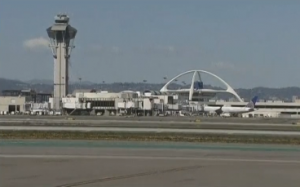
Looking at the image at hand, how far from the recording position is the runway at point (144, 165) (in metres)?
22.1

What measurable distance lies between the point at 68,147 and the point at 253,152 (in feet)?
41.8

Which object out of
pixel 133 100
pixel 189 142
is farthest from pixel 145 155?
pixel 133 100

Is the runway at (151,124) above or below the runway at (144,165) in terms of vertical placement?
above

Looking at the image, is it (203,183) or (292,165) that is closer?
(203,183)

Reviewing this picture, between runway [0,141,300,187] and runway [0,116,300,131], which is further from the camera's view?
runway [0,116,300,131]

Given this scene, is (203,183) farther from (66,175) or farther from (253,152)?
(253,152)

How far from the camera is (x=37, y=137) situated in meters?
47.2

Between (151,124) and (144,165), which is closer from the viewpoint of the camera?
(144,165)

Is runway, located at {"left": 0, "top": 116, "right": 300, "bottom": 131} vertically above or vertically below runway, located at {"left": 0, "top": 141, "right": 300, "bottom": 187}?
above

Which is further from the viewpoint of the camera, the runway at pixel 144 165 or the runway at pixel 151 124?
the runway at pixel 151 124

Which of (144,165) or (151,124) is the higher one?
(151,124)

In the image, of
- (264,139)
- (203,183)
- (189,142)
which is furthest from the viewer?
(264,139)

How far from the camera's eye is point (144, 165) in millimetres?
27766

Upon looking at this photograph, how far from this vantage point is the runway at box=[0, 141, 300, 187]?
72.4 ft
